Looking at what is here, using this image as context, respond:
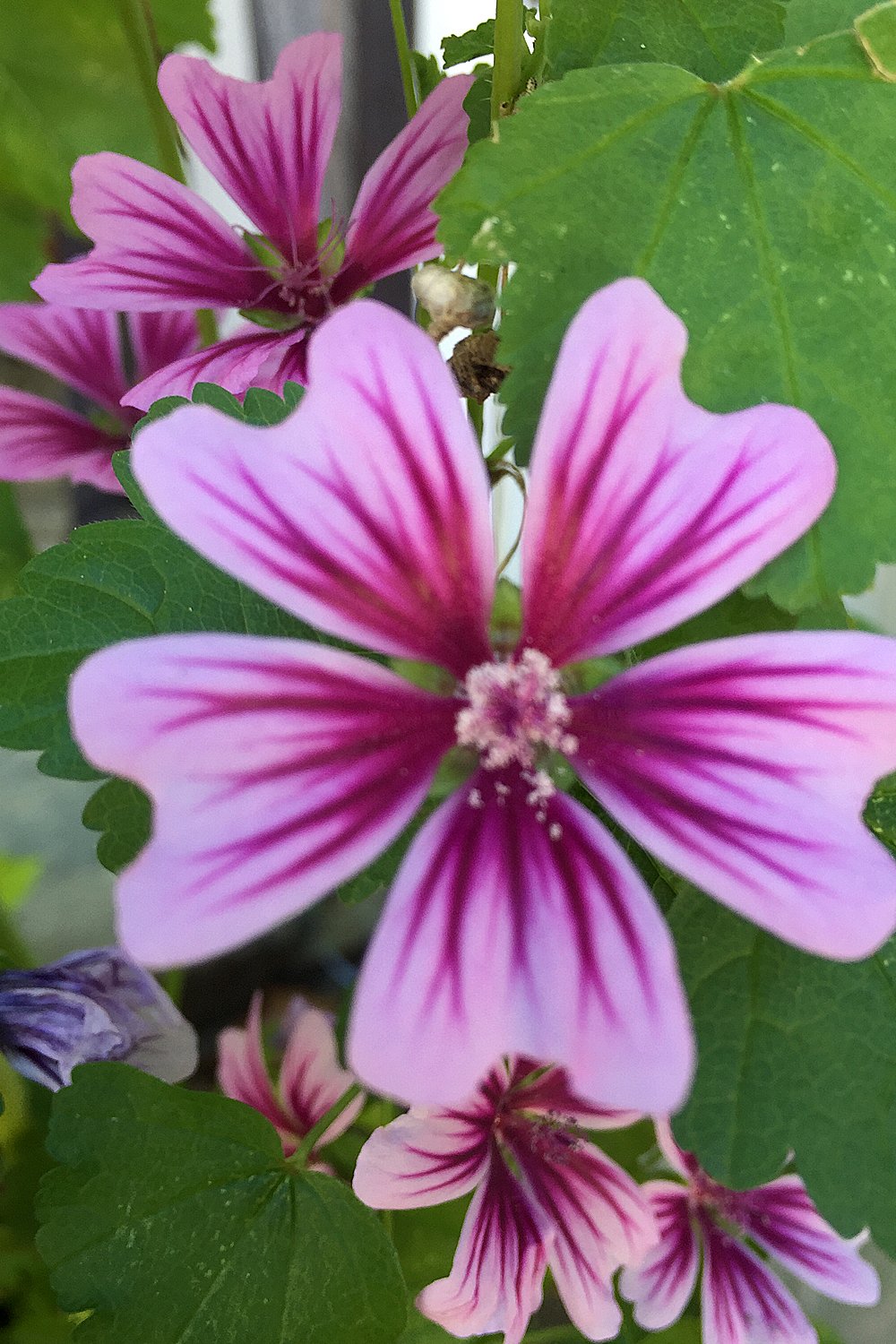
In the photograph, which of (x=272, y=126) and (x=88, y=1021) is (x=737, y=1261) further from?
(x=272, y=126)

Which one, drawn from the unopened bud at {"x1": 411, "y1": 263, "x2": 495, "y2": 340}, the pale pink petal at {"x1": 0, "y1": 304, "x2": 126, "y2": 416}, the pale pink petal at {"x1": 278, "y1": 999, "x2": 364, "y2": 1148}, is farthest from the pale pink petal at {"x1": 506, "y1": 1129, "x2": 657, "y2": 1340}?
the pale pink petal at {"x1": 0, "y1": 304, "x2": 126, "y2": 416}

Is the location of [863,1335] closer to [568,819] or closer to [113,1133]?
[113,1133]

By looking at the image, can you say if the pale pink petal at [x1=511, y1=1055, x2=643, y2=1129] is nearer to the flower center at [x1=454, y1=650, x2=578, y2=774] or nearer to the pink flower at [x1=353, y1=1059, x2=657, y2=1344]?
the pink flower at [x1=353, y1=1059, x2=657, y2=1344]

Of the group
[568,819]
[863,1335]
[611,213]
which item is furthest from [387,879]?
[863,1335]

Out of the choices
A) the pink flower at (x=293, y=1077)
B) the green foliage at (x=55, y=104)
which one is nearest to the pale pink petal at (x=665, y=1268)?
the pink flower at (x=293, y=1077)

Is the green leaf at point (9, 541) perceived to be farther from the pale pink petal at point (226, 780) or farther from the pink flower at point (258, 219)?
the pale pink petal at point (226, 780)

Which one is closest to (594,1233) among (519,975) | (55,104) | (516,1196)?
(516,1196)
